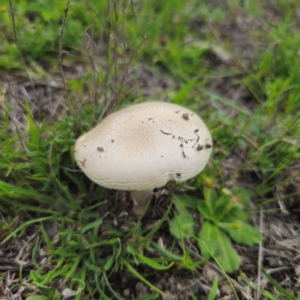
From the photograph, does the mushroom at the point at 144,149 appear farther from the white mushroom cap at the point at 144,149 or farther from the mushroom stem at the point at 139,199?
the mushroom stem at the point at 139,199

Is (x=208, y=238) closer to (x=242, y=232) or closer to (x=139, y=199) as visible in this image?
(x=242, y=232)

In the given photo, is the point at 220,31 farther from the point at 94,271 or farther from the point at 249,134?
the point at 94,271

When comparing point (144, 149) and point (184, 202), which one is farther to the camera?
point (184, 202)

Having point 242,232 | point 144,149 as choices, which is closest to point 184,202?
point 242,232

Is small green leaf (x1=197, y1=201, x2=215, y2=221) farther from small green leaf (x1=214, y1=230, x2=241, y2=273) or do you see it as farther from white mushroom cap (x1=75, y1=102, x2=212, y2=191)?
white mushroom cap (x1=75, y1=102, x2=212, y2=191)

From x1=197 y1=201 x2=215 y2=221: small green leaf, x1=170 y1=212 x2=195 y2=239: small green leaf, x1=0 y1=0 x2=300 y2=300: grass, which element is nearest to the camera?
x1=0 y1=0 x2=300 y2=300: grass

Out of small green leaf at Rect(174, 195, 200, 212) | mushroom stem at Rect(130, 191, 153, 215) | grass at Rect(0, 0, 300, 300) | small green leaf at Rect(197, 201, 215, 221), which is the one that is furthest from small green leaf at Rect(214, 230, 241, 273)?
mushroom stem at Rect(130, 191, 153, 215)

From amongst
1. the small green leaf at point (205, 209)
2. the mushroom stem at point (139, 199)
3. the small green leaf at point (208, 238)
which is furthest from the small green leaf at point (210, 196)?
the mushroom stem at point (139, 199)
